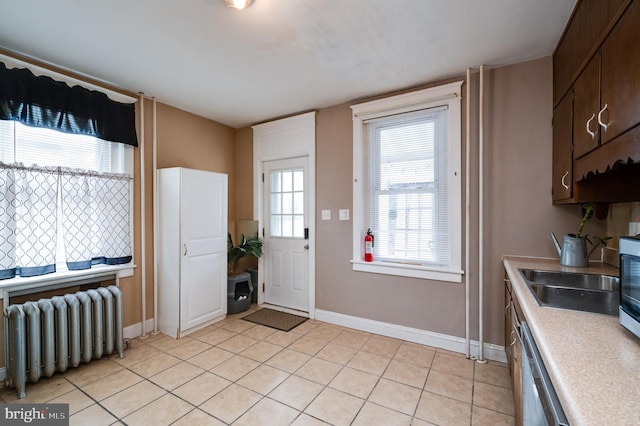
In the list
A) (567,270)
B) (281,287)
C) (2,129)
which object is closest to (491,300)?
(567,270)

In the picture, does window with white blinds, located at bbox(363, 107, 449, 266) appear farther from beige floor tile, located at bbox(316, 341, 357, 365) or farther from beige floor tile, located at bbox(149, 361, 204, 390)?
beige floor tile, located at bbox(149, 361, 204, 390)

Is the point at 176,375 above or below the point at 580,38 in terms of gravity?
below

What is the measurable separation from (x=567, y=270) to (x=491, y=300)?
74cm

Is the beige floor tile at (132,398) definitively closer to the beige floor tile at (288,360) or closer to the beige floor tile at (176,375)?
the beige floor tile at (176,375)

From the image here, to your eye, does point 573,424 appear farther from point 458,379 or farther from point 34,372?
point 34,372

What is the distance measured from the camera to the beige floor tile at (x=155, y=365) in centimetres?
236

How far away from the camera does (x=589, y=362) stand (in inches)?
33.1

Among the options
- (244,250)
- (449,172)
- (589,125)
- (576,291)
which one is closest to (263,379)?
(244,250)

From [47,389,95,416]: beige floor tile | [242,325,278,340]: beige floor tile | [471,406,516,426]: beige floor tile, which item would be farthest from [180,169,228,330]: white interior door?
[471,406,516,426]: beige floor tile

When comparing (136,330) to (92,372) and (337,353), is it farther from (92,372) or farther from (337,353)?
(337,353)

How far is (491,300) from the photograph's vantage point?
2.53 metres

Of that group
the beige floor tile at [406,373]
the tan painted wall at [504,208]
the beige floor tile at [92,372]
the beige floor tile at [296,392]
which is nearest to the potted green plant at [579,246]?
the tan painted wall at [504,208]

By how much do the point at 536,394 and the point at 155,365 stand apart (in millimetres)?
2765

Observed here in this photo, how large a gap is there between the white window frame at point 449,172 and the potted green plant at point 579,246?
0.76 metres
